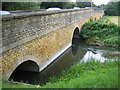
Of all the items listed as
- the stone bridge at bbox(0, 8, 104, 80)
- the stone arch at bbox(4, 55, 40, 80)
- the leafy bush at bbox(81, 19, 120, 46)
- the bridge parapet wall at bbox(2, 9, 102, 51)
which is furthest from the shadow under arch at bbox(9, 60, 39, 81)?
the leafy bush at bbox(81, 19, 120, 46)

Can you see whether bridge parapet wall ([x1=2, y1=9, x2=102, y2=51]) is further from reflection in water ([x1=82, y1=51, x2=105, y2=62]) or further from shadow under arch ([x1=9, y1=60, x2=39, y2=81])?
reflection in water ([x1=82, y1=51, x2=105, y2=62])

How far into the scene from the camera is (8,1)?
17797mm

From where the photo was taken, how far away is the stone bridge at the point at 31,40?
6.90m

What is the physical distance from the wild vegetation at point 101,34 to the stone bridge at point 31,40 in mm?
5513

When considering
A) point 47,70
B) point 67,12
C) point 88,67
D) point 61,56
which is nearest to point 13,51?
point 47,70

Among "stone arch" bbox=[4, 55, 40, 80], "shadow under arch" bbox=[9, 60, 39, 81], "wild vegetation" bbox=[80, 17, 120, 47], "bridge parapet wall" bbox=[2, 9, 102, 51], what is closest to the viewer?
"bridge parapet wall" bbox=[2, 9, 102, 51]

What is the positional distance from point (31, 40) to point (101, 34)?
12.4m

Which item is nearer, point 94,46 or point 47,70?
point 47,70

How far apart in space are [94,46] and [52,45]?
23.5 feet

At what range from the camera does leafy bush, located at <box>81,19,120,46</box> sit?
57.4 feet

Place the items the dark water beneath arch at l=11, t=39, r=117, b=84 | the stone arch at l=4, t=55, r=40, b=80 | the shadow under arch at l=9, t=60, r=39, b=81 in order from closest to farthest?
the stone arch at l=4, t=55, r=40, b=80, the dark water beneath arch at l=11, t=39, r=117, b=84, the shadow under arch at l=9, t=60, r=39, b=81

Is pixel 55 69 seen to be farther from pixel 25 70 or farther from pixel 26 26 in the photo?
pixel 26 26

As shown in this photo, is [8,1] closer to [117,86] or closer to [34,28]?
[34,28]

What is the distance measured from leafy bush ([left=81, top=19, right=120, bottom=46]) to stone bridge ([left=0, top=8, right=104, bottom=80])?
230 inches
